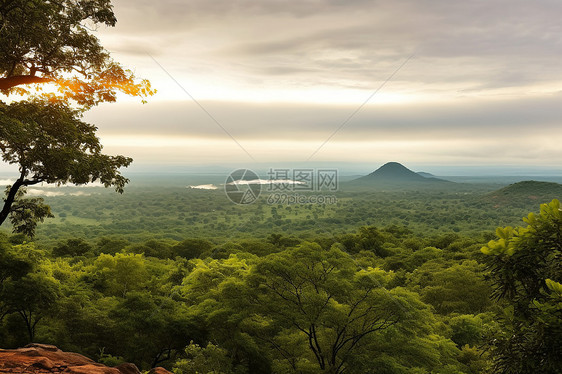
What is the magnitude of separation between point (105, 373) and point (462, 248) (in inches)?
2684

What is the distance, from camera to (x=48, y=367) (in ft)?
31.9

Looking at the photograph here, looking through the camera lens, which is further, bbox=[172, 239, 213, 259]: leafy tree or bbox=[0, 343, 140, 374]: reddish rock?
bbox=[172, 239, 213, 259]: leafy tree

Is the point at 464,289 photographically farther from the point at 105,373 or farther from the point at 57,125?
the point at 57,125

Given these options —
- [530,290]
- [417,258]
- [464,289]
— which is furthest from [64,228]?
[530,290]

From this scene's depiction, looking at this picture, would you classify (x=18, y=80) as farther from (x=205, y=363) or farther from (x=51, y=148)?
(x=205, y=363)

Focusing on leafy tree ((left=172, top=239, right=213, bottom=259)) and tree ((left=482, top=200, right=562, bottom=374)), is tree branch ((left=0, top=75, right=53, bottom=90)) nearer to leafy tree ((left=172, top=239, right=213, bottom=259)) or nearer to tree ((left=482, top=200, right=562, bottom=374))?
tree ((left=482, top=200, right=562, bottom=374))

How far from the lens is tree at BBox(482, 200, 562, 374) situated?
205 inches

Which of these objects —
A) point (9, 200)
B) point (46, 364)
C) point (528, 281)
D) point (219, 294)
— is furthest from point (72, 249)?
point (528, 281)

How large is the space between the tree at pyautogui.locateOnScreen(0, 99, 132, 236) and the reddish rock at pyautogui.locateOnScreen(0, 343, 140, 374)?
4.18 m

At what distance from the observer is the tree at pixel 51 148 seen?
9555 millimetres

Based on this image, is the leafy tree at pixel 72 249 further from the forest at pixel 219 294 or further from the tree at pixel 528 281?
the tree at pixel 528 281

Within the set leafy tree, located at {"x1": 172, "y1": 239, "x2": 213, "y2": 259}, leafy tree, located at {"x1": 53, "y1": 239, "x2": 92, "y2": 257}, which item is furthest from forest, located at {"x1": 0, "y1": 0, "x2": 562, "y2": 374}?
leafy tree, located at {"x1": 172, "y1": 239, "x2": 213, "y2": 259}

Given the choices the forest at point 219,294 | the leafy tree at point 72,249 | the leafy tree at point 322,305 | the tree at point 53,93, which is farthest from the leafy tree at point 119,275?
the leafy tree at point 72,249

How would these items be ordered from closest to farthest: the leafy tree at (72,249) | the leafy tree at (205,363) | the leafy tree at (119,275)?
the leafy tree at (205,363)
the leafy tree at (119,275)
the leafy tree at (72,249)
